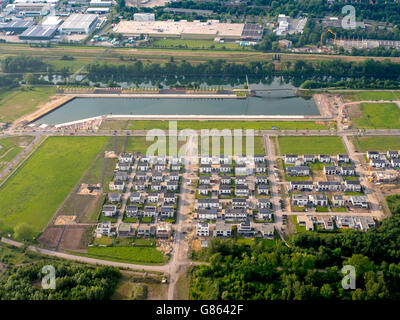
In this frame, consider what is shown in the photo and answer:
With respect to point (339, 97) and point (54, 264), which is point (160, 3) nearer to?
point (339, 97)

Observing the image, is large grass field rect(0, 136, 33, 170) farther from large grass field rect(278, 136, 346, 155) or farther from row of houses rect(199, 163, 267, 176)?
large grass field rect(278, 136, 346, 155)

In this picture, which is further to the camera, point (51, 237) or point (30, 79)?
point (30, 79)

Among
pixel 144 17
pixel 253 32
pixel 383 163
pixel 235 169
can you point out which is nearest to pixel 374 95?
pixel 383 163

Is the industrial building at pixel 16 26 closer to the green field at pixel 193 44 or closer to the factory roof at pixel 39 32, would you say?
the factory roof at pixel 39 32

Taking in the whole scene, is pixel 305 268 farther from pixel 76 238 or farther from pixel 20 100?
pixel 20 100

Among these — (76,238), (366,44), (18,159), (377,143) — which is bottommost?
(76,238)

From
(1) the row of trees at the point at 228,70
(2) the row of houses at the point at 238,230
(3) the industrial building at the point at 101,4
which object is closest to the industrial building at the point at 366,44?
(1) the row of trees at the point at 228,70

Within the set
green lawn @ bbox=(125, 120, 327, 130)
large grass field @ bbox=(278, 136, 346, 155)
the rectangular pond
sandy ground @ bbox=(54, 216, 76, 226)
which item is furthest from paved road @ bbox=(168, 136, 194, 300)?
the rectangular pond
